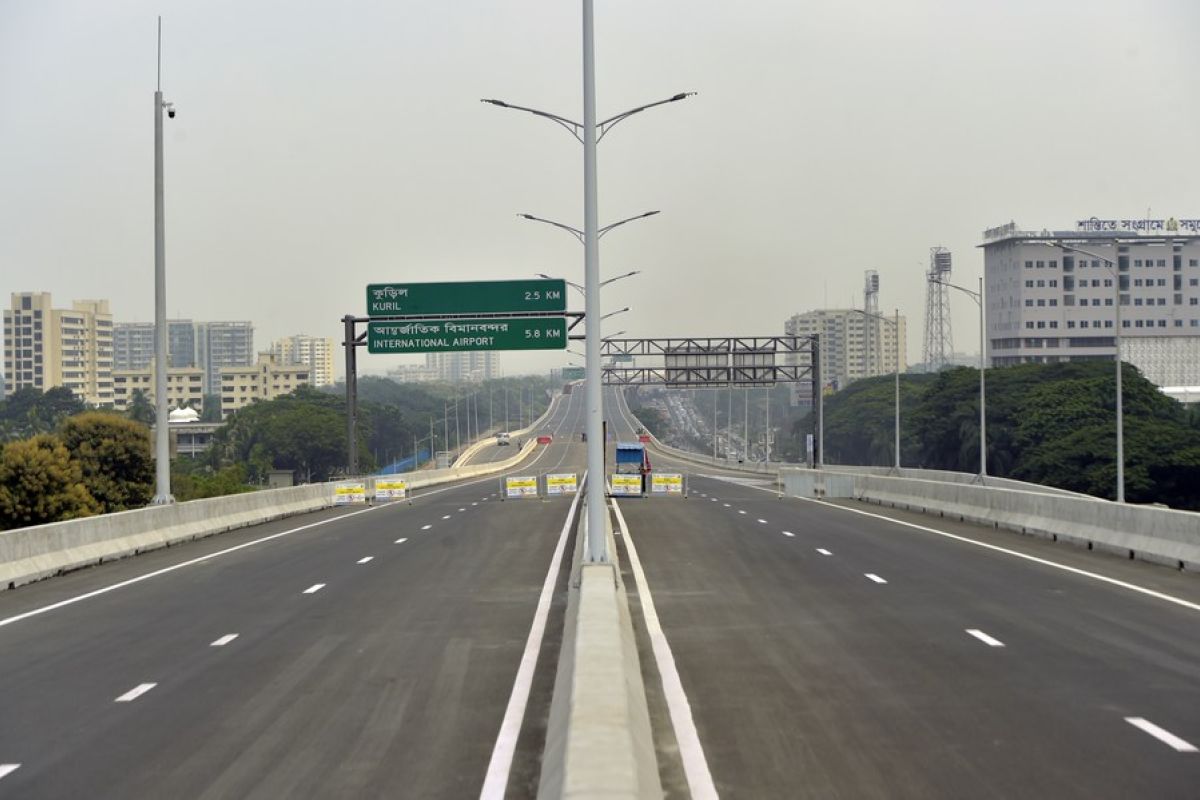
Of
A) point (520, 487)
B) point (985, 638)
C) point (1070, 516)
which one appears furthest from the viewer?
point (520, 487)

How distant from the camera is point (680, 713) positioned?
1237 cm

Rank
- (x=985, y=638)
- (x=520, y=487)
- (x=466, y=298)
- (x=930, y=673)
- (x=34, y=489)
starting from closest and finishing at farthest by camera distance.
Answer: (x=930, y=673) → (x=985, y=638) → (x=34, y=489) → (x=466, y=298) → (x=520, y=487)

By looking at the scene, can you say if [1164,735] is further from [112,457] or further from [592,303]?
[112,457]

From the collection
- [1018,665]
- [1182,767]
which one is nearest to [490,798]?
[1182,767]

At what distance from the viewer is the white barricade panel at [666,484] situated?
58.5 meters

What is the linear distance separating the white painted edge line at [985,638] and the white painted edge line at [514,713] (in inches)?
204

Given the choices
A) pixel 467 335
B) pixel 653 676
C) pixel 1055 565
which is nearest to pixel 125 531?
pixel 1055 565

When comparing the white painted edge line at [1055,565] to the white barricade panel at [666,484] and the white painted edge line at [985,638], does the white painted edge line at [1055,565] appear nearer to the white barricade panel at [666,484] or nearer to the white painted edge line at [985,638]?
the white painted edge line at [985,638]

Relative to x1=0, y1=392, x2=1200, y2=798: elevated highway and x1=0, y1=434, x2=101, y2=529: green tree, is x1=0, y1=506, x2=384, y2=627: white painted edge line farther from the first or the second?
x1=0, y1=434, x2=101, y2=529: green tree

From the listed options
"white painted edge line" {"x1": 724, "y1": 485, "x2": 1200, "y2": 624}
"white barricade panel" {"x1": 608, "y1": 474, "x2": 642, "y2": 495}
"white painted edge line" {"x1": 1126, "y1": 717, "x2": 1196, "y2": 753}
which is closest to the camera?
"white painted edge line" {"x1": 1126, "y1": 717, "x2": 1196, "y2": 753}

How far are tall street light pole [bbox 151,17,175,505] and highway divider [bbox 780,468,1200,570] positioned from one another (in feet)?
67.5

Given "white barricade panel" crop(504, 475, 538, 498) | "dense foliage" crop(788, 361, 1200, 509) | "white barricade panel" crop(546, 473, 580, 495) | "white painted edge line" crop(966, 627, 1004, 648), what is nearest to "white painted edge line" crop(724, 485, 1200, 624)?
"white painted edge line" crop(966, 627, 1004, 648)

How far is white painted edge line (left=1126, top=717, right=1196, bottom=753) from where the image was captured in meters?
10.7

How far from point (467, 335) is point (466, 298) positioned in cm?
145
